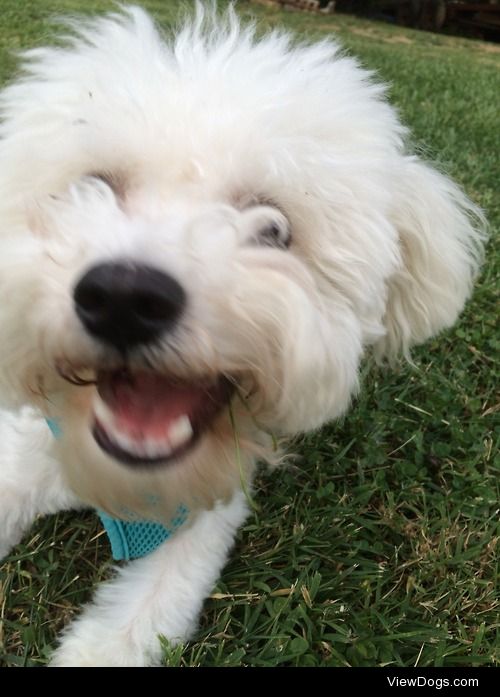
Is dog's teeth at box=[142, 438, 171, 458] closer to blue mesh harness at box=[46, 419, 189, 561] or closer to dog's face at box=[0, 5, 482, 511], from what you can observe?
dog's face at box=[0, 5, 482, 511]

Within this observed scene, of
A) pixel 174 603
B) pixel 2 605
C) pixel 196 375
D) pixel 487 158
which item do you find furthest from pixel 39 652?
pixel 487 158

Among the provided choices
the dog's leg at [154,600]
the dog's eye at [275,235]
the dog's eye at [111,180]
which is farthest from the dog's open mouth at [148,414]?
the dog's leg at [154,600]

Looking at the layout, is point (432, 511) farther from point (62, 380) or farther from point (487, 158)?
point (487, 158)

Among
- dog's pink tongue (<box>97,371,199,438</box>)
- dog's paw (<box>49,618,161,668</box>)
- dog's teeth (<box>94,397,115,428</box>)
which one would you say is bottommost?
dog's paw (<box>49,618,161,668</box>)

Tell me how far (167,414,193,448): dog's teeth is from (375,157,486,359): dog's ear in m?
0.91

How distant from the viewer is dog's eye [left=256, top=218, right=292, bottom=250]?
5.83ft

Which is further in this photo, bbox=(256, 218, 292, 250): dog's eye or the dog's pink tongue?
bbox=(256, 218, 292, 250): dog's eye

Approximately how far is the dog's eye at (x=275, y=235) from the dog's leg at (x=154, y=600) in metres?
0.88

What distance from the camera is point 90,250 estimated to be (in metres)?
1.48

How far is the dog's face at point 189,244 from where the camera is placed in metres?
1.45

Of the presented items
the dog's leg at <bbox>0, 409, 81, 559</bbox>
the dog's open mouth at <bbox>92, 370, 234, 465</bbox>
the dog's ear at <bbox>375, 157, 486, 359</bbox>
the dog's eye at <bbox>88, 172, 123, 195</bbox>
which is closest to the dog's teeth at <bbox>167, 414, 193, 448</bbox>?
the dog's open mouth at <bbox>92, 370, 234, 465</bbox>

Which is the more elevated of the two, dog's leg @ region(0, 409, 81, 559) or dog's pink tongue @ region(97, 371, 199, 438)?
dog's pink tongue @ region(97, 371, 199, 438)

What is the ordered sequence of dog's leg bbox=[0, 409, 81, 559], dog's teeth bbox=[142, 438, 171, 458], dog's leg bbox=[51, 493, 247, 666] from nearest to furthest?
dog's teeth bbox=[142, 438, 171, 458], dog's leg bbox=[51, 493, 247, 666], dog's leg bbox=[0, 409, 81, 559]

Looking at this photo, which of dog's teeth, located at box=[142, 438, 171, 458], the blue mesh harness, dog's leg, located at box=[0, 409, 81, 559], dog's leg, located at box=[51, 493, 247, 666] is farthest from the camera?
dog's leg, located at box=[0, 409, 81, 559]
